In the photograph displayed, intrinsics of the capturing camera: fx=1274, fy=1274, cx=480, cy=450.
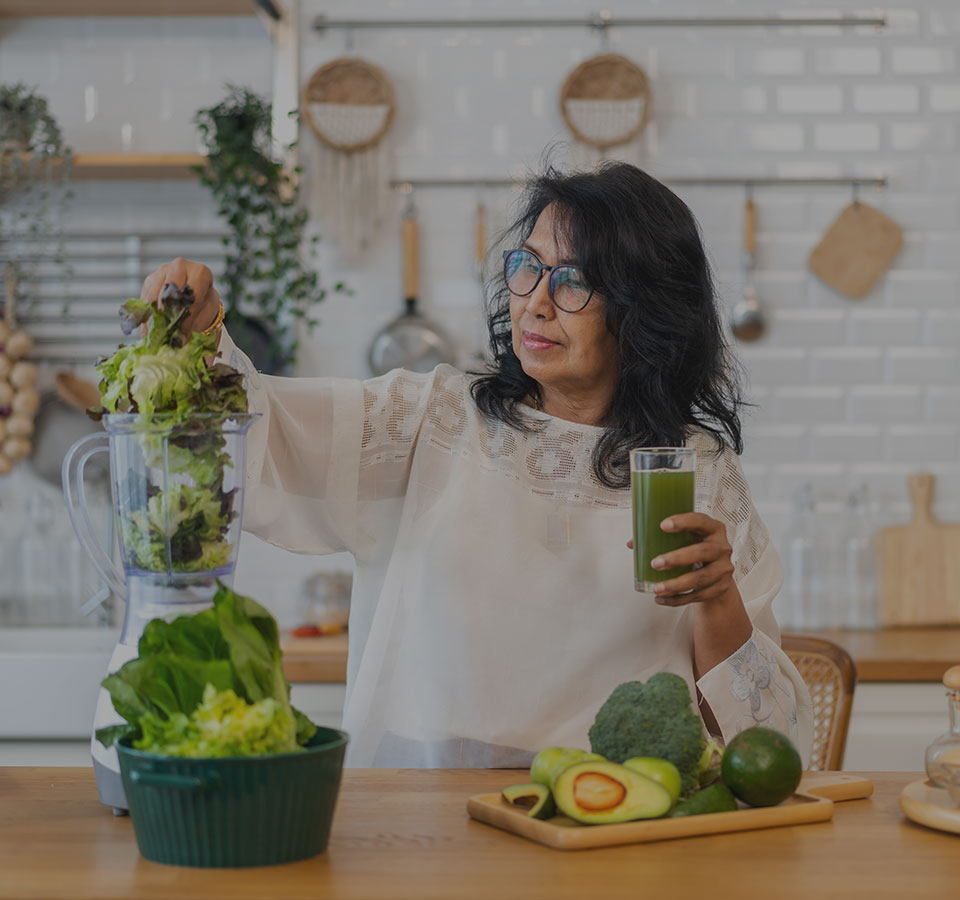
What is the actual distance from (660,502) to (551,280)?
0.50 metres

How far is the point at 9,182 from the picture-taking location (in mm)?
3092

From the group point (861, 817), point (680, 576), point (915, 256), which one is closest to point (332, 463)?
point (680, 576)

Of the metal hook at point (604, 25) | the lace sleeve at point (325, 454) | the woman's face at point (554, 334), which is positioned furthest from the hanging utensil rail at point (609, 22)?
the lace sleeve at point (325, 454)

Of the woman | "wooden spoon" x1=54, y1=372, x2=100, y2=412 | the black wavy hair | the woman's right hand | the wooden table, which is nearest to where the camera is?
the wooden table

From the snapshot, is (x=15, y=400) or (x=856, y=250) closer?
(x=15, y=400)

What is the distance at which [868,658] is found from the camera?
2779mm

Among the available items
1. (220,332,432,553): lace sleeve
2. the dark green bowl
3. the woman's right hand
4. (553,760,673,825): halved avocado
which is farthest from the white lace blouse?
the dark green bowl

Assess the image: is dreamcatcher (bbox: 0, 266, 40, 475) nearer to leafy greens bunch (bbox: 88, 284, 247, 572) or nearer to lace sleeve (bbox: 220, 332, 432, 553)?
lace sleeve (bbox: 220, 332, 432, 553)

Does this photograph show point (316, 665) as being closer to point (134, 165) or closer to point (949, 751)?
point (134, 165)

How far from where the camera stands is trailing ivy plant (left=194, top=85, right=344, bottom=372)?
10.1 ft

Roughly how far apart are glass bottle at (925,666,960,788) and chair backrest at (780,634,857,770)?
2.66ft

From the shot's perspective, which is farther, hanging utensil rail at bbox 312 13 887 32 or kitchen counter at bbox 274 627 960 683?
hanging utensil rail at bbox 312 13 887 32

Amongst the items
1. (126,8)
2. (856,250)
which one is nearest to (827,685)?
(856,250)

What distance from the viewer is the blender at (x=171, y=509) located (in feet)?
3.81
